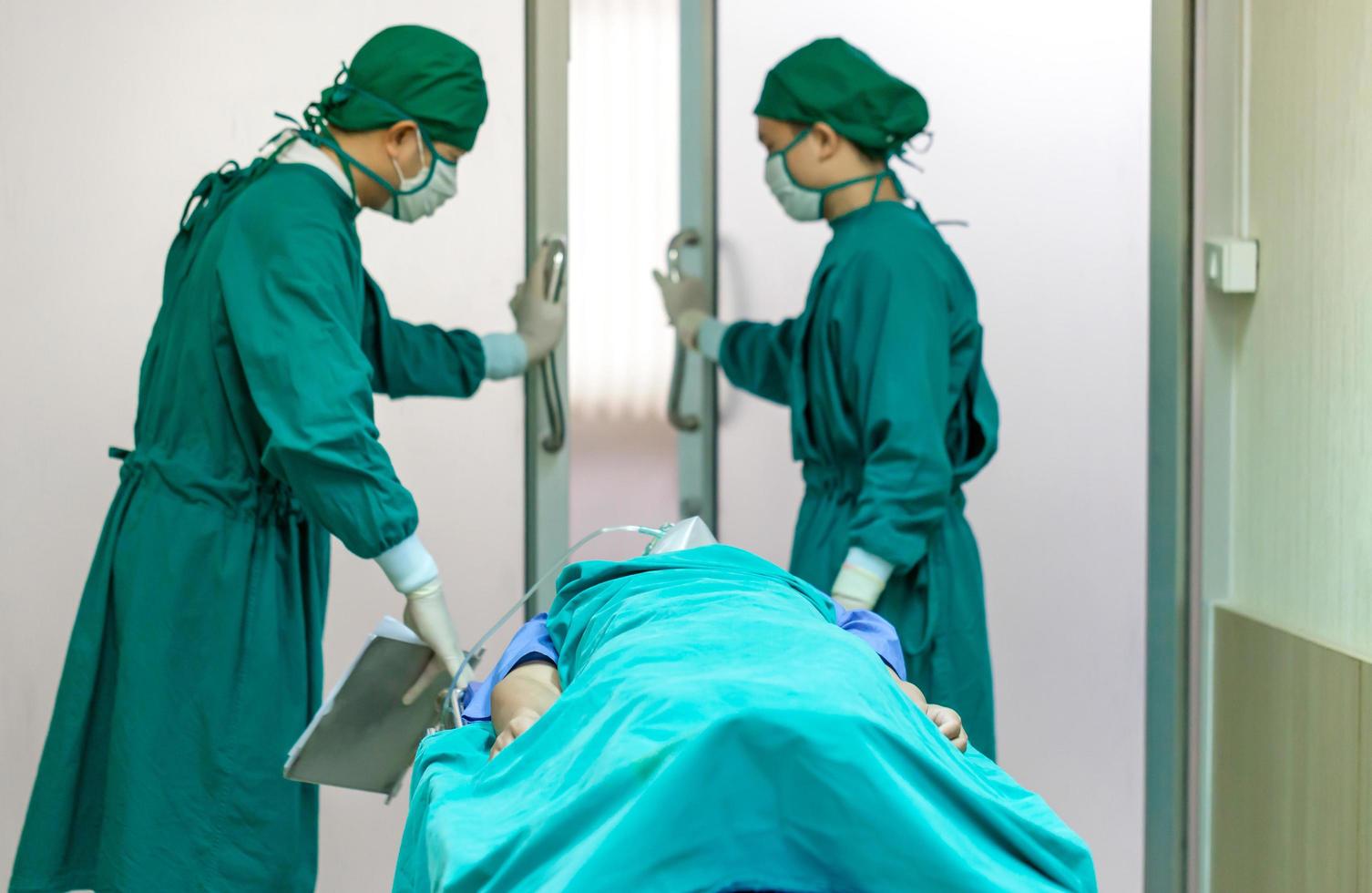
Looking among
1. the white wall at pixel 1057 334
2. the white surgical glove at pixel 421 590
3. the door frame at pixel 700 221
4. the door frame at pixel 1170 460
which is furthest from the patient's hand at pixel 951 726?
the door frame at pixel 700 221

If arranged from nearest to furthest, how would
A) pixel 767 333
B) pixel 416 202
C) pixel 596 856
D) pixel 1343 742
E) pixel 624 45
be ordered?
1. pixel 596 856
2. pixel 1343 742
3. pixel 416 202
4. pixel 767 333
5. pixel 624 45

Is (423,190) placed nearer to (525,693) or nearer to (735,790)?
(525,693)

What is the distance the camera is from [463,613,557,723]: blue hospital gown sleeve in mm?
1526

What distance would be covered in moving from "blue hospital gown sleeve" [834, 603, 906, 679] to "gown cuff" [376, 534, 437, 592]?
0.64m

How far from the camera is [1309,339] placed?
223cm

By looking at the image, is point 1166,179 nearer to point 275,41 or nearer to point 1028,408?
point 1028,408

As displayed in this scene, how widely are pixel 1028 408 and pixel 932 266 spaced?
574mm

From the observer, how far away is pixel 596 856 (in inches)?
36.9

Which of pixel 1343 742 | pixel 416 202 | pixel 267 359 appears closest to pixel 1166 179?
pixel 1343 742

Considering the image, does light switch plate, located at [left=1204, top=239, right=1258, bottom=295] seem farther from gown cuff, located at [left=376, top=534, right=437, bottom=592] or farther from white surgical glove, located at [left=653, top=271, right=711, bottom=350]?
gown cuff, located at [left=376, top=534, right=437, bottom=592]

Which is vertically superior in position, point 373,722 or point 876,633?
point 876,633

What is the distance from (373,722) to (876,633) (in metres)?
0.63

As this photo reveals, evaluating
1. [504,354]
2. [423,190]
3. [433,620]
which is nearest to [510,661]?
[433,620]

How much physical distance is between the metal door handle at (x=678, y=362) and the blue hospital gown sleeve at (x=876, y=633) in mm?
1287
